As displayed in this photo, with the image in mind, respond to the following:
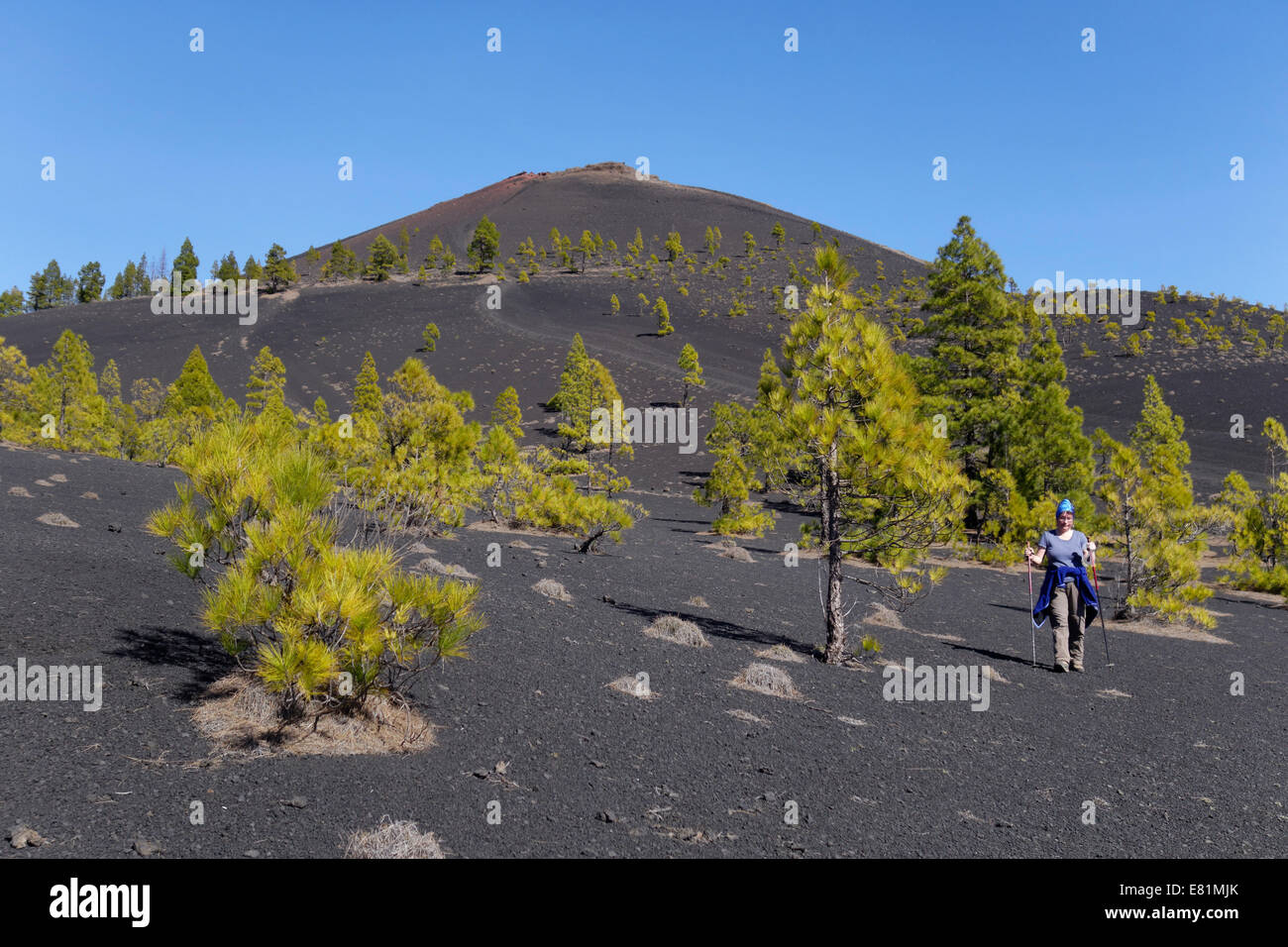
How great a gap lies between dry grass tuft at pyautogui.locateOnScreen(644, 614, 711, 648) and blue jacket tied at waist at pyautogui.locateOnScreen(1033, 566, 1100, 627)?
360 cm

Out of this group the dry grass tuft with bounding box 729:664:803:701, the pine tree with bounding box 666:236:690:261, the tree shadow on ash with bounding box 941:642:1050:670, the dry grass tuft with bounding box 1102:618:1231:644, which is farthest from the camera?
the pine tree with bounding box 666:236:690:261

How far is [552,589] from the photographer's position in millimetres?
9414

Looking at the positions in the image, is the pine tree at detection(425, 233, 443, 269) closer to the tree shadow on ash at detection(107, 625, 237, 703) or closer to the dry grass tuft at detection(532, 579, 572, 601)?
the dry grass tuft at detection(532, 579, 572, 601)

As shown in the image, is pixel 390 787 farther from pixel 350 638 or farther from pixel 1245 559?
pixel 1245 559

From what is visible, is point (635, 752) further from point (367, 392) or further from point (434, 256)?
point (434, 256)

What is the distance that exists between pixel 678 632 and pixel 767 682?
162cm

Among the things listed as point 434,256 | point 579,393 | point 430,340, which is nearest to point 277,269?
point 434,256

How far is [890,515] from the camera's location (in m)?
7.81

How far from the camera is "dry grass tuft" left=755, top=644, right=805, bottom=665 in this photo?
25.0ft

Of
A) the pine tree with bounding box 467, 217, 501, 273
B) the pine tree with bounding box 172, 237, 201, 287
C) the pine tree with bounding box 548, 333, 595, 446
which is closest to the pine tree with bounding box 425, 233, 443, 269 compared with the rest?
the pine tree with bounding box 467, 217, 501, 273

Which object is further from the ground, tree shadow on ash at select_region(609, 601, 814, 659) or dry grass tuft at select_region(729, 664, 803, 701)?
dry grass tuft at select_region(729, 664, 803, 701)

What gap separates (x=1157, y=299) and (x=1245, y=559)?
231 ft

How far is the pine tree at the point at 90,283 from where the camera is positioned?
10000 centimetres

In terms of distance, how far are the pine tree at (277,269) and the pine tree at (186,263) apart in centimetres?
1901
